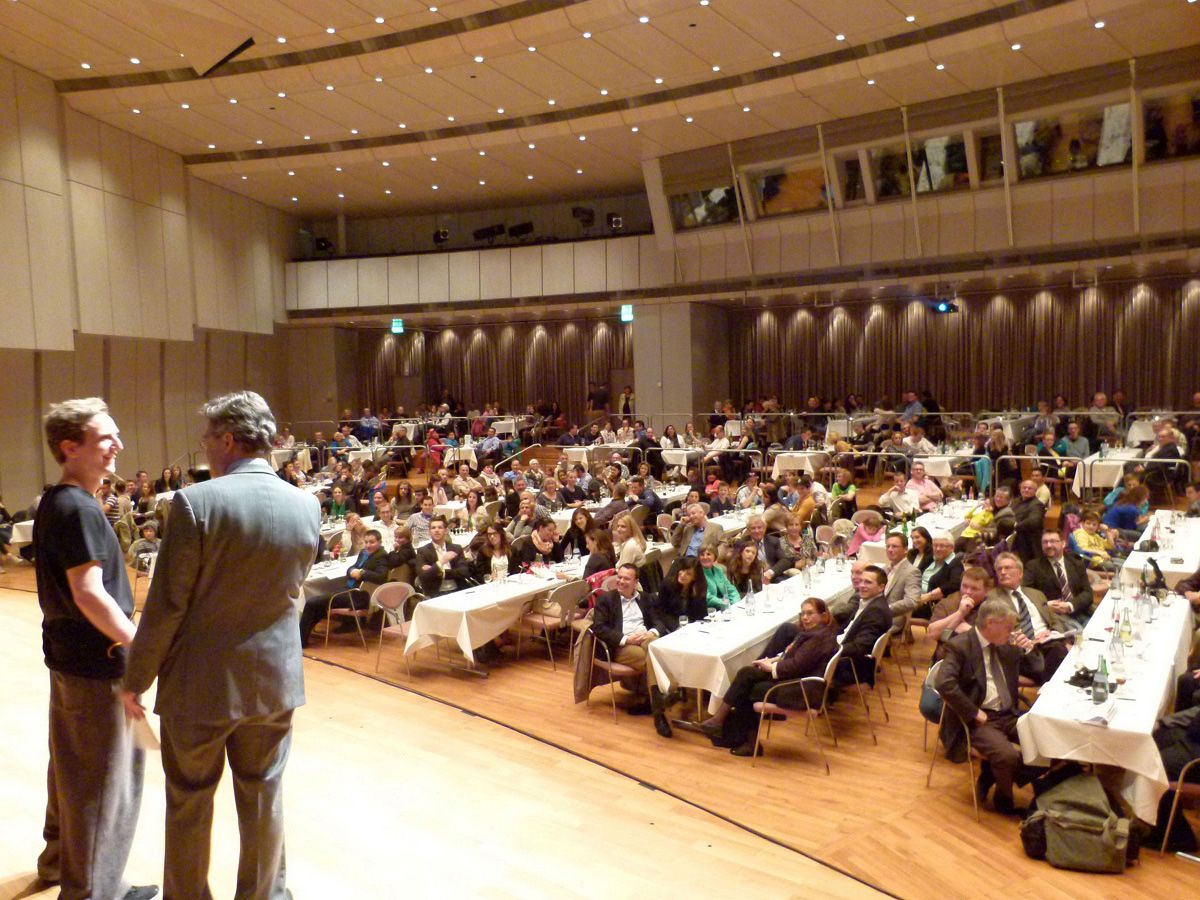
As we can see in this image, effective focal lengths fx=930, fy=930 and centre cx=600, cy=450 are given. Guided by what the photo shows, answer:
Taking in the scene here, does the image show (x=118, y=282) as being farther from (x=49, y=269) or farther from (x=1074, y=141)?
(x=1074, y=141)

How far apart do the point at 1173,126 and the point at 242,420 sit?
16.2m

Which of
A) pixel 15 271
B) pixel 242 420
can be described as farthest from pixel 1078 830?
pixel 15 271

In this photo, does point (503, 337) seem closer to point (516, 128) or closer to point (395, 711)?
point (516, 128)

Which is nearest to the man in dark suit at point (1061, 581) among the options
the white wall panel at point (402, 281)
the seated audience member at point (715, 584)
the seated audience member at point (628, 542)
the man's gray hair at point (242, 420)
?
the seated audience member at point (715, 584)

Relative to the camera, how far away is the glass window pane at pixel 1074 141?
14.8 m

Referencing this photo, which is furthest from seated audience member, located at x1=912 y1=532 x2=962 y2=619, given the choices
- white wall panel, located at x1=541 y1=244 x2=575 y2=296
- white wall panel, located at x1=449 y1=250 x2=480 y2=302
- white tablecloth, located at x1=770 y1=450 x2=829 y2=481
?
white wall panel, located at x1=449 y1=250 x2=480 y2=302

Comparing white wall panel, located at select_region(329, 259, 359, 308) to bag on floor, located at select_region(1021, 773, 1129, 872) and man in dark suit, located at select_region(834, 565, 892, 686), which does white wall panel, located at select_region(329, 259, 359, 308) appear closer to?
man in dark suit, located at select_region(834, 565, 892, 686)

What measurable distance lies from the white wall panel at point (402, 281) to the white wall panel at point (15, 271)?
9268 mm

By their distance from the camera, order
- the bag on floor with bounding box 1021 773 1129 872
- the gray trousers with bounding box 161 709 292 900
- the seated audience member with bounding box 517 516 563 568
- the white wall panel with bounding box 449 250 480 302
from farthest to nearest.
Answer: the white wall panel with bounding box 449 250 480 302
the seated audience member with bounding box 517 516 563 568
the bag on floor with bounding box 1021 773 1129 872
the gray trousers with bounding box 161 709 292 900

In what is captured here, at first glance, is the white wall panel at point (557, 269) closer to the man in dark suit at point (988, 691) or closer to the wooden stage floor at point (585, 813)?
the wooden stage floor at point (585, 813)

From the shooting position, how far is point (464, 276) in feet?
75.0

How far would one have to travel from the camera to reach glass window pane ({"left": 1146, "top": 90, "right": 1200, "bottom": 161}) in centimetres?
1417

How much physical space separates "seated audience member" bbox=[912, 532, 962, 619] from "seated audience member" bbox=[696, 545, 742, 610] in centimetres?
150

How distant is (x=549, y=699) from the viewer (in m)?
7.14
